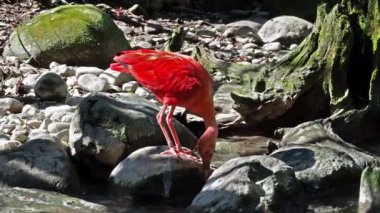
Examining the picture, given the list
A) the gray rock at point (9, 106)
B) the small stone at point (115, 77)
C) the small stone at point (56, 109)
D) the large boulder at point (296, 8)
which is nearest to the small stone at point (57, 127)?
the small stone at point (56, 109)

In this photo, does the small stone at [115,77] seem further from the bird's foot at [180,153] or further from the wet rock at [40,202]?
the wet rock at [40,202]

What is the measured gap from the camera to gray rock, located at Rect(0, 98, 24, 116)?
6992 mm

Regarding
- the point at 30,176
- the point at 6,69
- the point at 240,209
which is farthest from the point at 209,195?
the point at 6,69

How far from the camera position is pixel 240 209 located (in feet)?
16.4

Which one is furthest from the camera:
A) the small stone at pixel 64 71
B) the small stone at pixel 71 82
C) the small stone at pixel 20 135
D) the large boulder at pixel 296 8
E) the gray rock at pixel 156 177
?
the large boulder at pixel 296 8

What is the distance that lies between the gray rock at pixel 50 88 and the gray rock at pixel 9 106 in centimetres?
26

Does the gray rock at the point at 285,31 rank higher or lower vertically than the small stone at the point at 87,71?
lower

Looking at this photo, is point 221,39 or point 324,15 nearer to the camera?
point 324,15

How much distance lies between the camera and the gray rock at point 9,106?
6.99 metres

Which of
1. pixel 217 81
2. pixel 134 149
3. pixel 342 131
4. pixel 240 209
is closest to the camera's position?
pixel 240 209

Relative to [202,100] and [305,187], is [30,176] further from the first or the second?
[305,187]

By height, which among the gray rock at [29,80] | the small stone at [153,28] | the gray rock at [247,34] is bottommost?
the gray rock at [247,34]

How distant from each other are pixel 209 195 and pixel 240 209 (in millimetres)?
229

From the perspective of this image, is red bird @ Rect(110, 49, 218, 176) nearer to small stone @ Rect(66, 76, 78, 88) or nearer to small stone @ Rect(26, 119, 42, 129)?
small stone @ Rect(26, 119, 42, 129)
